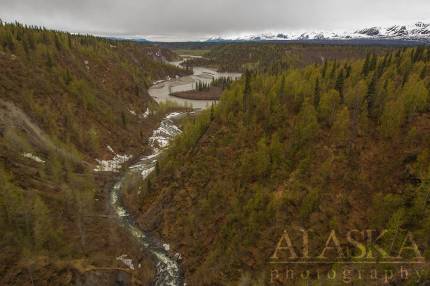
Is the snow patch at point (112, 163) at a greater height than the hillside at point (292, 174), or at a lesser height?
lesser

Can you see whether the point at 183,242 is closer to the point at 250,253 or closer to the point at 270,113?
the point at 250,253

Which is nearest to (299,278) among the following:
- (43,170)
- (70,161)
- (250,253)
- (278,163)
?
(250,253)

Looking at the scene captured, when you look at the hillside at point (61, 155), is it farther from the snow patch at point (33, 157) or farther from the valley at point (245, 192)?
the valley at point (245, 192)

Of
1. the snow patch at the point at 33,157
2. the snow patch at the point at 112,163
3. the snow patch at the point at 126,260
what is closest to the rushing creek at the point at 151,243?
the snow patch at the point at 112,163

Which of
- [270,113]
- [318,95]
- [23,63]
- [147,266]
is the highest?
[23,63]

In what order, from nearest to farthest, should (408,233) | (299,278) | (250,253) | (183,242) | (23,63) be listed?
(408,233)
(299,278)
(250,253)
(183,242)
(23,63)

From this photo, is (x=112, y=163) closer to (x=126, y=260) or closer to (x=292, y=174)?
(x=126, y=260)
